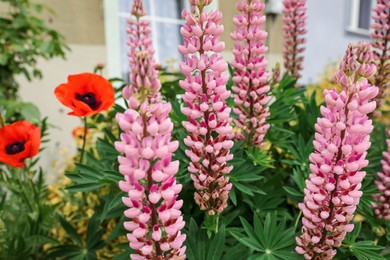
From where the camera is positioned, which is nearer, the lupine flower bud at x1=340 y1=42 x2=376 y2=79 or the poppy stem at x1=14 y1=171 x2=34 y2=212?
the lupine flower bud at x1=340 y1=42 x2=376 y2=79

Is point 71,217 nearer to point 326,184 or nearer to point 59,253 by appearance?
point 59,253

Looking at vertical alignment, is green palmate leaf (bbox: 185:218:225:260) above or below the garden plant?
below

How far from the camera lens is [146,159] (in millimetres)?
510

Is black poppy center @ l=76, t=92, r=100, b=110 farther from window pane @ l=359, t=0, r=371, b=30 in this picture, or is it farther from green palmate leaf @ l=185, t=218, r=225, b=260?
window pane @ l=359, t=0, r=371, b=30

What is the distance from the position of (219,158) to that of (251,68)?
10.5 inches

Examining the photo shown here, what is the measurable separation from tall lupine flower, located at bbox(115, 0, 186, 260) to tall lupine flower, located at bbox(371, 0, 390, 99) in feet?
2.85

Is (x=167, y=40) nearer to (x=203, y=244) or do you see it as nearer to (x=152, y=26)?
(x=152, y=26)

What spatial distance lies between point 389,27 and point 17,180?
123cm

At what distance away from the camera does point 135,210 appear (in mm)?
539

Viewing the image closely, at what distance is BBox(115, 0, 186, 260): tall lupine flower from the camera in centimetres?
50

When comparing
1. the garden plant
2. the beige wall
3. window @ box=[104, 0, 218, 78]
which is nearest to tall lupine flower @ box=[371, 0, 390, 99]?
the garden plant

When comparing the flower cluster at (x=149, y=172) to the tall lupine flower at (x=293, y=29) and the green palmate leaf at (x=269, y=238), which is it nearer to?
the green palmate leaf at (x=269, y=238)

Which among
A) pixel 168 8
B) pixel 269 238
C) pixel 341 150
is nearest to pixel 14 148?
pixel 269 238

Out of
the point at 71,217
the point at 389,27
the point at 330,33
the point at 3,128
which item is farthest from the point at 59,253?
the point at 330,33
